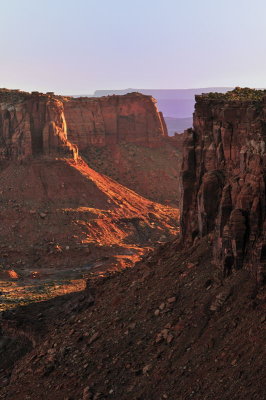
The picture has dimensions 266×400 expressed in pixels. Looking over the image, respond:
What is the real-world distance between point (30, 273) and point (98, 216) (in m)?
13.7

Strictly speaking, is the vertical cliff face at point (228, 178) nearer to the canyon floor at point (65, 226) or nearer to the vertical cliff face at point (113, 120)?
the canyon floor at point (65, 226)

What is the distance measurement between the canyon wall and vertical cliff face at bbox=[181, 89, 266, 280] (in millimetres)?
44963

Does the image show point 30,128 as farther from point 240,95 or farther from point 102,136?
point 240,95

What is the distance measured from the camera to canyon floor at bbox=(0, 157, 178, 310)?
62094 millimetres

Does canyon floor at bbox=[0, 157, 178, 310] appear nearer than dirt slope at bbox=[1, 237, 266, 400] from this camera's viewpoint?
No

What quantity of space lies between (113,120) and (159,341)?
74.5 m

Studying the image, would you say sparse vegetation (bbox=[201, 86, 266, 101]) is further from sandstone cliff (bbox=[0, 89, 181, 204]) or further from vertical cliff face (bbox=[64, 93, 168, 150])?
vertical cliff face (bbox=[64, 93, 168, 150])

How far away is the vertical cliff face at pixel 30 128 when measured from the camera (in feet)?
252

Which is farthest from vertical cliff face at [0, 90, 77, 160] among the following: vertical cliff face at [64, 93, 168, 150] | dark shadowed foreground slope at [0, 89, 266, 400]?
dark shadowed foreground slope at [0, 89, 266, 400]

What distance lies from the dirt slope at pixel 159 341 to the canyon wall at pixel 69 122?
44.1 m

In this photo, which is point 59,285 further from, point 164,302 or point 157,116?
point 157,116

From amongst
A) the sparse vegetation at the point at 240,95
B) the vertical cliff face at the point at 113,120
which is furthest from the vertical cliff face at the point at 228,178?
the vertical cliff face at the point at 113,120

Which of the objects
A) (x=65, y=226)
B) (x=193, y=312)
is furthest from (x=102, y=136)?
(x=193, y=312)

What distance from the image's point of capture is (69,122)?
94.1 meters
